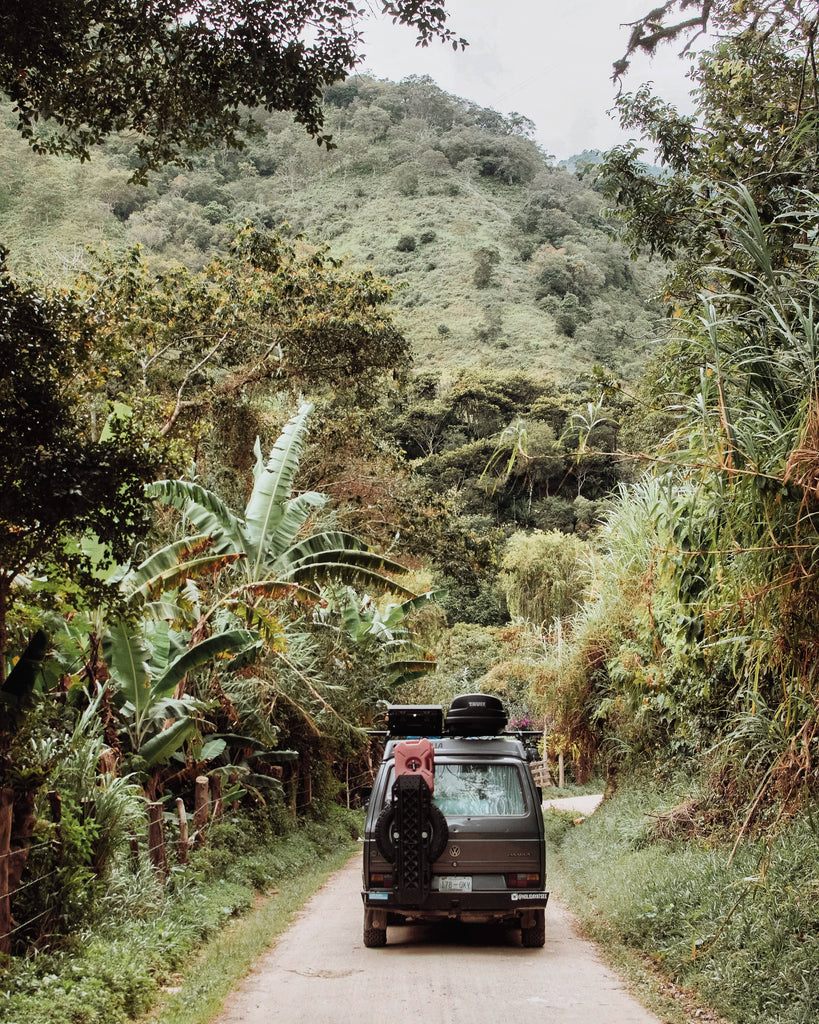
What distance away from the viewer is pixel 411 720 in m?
11.8

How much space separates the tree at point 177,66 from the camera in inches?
261

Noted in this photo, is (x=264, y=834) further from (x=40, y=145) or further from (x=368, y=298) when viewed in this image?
(x=40, y=145)

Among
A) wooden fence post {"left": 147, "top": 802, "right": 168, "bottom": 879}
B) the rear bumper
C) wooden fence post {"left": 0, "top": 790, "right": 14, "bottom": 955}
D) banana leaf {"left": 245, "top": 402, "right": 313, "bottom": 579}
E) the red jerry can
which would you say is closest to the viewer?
wooden fence post {"left": 0, "top": 790, "right": 14, "bottom": 955}

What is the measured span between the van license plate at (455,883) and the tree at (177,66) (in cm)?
665

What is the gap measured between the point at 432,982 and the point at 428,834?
161 centimetres

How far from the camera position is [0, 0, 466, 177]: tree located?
6617 mm

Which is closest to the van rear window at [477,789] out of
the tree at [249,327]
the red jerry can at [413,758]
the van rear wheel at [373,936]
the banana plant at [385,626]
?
the red jerry can at [413,758]

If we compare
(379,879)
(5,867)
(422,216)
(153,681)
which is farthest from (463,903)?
(422,216)

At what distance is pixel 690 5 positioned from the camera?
11117 mm

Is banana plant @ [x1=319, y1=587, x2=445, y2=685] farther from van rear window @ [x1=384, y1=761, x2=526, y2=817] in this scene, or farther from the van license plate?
the van license plate

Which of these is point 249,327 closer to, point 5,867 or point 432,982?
point 5,867

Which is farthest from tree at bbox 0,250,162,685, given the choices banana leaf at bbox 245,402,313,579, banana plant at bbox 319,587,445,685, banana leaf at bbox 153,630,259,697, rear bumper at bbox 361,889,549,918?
banana plant at bbox 319,587,445,685

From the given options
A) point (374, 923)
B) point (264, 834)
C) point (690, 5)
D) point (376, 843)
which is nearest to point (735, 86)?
point (690, 5)

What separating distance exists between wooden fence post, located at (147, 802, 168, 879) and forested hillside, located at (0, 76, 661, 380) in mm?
28632
